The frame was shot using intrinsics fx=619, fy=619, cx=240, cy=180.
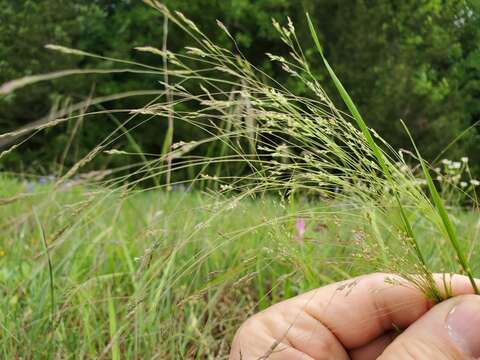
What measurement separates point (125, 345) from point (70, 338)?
135 millimetres

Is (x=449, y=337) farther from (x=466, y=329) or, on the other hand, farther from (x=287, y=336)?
(x=287, y=336)

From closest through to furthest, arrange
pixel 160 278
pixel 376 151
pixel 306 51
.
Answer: pixel 376 151 < pixel 160 278 < pixel 306 51

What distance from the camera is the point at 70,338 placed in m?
1.50

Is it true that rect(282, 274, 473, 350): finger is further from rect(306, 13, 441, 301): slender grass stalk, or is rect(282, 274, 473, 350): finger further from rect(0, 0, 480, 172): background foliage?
rect(0, 0, 480, 172): background foliage

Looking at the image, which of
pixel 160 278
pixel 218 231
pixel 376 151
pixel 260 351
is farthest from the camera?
pixel 160 278

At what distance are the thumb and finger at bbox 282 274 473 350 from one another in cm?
12

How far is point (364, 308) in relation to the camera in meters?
1.17

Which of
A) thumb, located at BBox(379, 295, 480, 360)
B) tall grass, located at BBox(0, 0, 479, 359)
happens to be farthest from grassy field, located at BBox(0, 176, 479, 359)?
thumb, located at BBox(379, 295, 480, 360)

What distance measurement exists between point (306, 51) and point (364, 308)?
521 inches

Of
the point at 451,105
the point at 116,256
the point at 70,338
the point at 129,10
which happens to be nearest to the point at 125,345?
the point at 70,338

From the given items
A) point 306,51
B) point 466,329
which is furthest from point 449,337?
point 306,51

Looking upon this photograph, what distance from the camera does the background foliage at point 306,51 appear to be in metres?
12.6

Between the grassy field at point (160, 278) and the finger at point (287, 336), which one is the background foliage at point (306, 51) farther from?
the finger at point (287, 336)

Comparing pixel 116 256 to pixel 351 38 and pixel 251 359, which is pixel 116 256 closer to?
pixel 251 359
